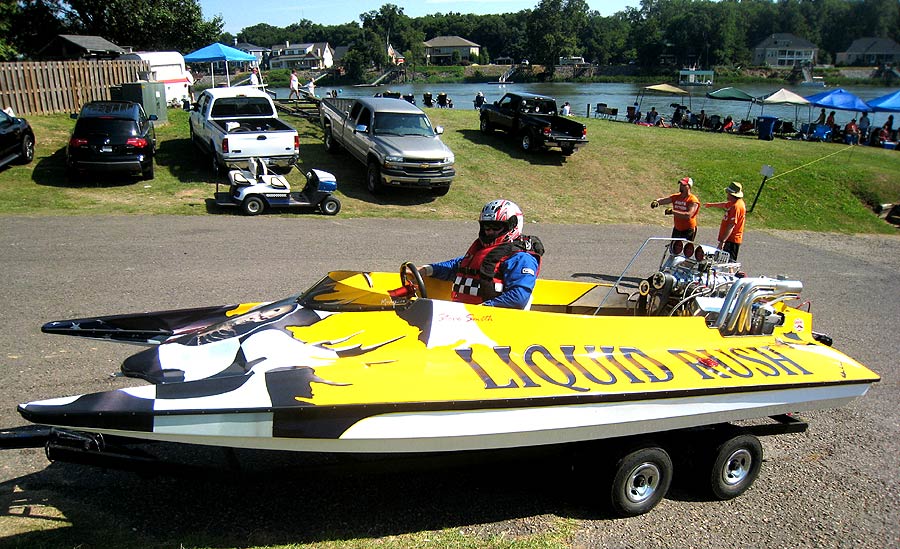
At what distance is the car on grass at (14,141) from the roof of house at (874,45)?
83702mm

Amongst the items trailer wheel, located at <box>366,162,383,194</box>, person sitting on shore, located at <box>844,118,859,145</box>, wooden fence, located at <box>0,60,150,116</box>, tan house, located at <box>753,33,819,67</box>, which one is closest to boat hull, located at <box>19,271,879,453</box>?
trailer wheel, located at <box>366,162,383,194</box>

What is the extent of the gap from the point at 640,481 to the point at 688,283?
192 cm

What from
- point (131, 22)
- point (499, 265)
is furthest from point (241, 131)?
point (131, 22)

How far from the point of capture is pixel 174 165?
54.4ft

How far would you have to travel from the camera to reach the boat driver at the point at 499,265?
500cm

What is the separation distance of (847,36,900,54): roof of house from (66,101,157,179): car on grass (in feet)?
270

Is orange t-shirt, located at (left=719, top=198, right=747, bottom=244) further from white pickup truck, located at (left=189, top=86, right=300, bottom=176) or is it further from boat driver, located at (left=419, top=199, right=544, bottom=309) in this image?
white pickup truck, located at (left=189, top=86, right=300, bottom=176)

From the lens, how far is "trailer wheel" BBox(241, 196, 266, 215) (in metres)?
13.1

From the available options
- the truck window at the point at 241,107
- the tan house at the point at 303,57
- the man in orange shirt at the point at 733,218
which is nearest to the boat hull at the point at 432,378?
the man in orange shirt at the point at 733,218

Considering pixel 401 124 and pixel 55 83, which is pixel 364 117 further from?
pixel 55 83

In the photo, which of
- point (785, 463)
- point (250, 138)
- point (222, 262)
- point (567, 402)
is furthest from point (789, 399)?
point (250, 138)

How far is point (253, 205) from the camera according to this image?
13.2 m

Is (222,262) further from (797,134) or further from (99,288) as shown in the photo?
(797,134)

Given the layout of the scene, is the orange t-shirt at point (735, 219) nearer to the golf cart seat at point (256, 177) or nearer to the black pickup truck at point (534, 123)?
the golf cart seat at point (256, 177)
